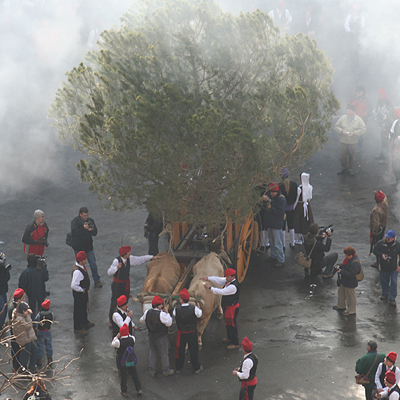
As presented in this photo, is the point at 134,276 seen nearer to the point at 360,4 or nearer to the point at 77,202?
the point at 77,202

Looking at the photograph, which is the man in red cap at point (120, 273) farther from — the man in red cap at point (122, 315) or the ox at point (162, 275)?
the man in red cap at point (122, 315)

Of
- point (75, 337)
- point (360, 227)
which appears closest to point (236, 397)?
point (75, 337)

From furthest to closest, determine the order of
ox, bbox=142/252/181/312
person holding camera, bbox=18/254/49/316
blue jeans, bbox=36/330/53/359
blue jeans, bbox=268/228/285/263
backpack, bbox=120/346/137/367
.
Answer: blue jeans, bbox=268/228/285/263 → person holding camera, bbox=18/254/49/316 → ox, bbox=142/252/181/312 → blue jeans, bbox=36/330/53/359 → backpack, bbox=120/346/137/367

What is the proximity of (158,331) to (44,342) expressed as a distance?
177 centimetres

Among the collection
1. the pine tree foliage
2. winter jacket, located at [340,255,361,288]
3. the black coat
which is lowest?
winter jacket, located at [340,255,361,288]

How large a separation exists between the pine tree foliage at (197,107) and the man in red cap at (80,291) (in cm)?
107

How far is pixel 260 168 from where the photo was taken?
802 cm

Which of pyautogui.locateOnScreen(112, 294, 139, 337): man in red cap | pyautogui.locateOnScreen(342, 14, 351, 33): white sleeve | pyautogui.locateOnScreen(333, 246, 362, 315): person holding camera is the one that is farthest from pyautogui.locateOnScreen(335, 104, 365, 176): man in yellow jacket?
pyautogui.locateOnScreen(342, 14, 351, 33): white sleeve

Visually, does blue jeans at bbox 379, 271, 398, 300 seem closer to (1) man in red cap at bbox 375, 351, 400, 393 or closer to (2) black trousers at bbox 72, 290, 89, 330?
(1) man in red cap at bbox 375, 351, 400, 393

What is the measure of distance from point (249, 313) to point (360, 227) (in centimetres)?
438

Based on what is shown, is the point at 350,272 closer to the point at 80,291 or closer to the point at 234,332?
the point at 234,332

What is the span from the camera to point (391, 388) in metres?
5.70

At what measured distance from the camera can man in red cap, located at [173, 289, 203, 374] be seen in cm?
728

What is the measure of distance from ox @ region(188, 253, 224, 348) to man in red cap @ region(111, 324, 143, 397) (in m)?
1.31
